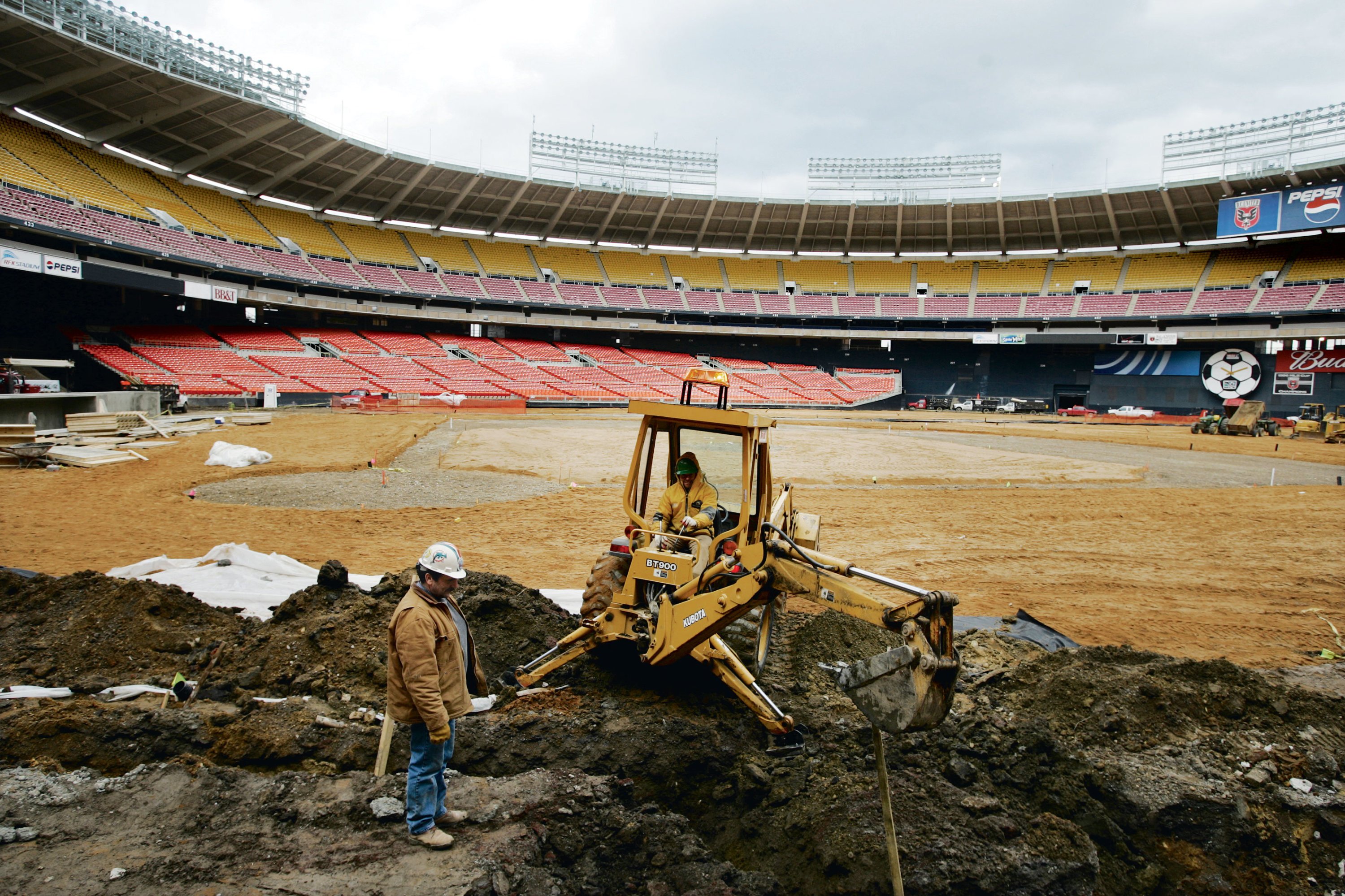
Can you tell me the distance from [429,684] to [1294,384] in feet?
194

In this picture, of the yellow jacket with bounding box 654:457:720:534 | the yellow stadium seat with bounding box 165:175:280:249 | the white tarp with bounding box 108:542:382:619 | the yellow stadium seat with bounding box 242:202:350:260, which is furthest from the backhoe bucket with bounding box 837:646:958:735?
the yellow stadium seat with bounding box 242:202:350:260

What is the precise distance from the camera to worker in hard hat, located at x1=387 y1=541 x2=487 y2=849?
3.51 metres

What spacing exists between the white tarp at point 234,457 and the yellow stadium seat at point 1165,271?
5667cm

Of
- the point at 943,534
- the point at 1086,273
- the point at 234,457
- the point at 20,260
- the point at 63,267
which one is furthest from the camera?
the point at 1086,273

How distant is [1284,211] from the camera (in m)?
42.6

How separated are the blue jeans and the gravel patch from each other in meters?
10.0

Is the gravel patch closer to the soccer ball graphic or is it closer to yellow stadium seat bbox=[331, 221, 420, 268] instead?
yellow stadium seat bbox=[331, 221, 420, 268]

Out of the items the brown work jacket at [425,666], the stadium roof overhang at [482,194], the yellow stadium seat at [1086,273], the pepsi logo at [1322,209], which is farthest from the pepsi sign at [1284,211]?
the brown work jacket at [425,666]

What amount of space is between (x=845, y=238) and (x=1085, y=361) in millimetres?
21027

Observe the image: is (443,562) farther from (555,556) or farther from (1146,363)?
(1146,363)

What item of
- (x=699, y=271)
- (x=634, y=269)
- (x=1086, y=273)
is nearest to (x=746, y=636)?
(x=634, y=269)

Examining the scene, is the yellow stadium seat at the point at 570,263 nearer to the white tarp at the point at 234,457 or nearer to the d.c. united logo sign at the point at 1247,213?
the white tarp at the point at 234,457

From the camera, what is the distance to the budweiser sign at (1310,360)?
42812mm

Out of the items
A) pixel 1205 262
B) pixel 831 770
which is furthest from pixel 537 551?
Result: pixel 1205 262
